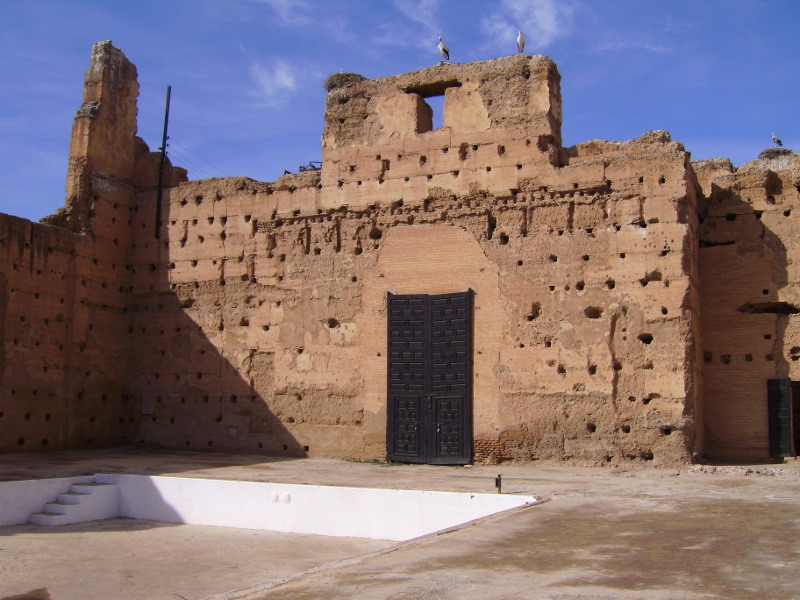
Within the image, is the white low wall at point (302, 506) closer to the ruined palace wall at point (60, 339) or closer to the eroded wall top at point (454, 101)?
the ruined palace wall at point (60, 339)

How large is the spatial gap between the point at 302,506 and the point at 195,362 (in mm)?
6288

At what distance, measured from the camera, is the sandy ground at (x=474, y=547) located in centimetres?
523

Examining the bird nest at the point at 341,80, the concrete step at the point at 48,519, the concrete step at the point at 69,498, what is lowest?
the concrete step at the point at 48,519

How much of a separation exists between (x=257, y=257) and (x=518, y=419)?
6.06m

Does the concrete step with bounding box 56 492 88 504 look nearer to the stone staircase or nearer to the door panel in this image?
the stone staircase

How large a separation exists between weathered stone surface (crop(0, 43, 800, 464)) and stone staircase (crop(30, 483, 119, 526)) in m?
3.71

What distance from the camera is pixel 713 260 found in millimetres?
14031

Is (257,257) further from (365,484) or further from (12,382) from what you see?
(365,484)

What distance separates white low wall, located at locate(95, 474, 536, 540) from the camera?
9.64 metres

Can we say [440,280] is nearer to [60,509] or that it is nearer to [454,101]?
[454,101]

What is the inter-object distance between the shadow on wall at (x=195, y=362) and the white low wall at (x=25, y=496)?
14.2 ft

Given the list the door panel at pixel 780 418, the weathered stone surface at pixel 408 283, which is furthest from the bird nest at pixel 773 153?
the door panel at pixel 780 418

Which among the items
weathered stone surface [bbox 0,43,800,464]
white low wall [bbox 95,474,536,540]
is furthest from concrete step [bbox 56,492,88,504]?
weathered stone surface [bbox 0,43,800,464]

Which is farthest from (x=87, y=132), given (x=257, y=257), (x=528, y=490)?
(x=528, y=490)
